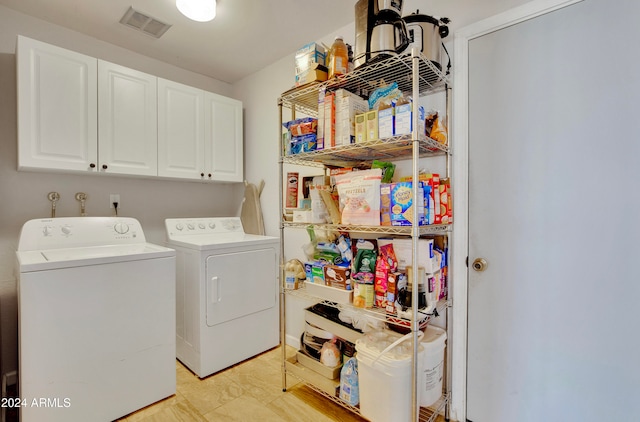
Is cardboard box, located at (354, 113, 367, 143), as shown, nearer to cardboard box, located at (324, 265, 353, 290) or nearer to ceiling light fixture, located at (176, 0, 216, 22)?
cardboard box, located at (324, 265, 353, 290)

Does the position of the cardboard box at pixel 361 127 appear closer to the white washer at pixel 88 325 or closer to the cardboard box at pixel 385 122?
the cardboard box at pixel 385 122

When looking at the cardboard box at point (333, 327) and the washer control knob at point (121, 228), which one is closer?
the cardboard box at point (333, 327)

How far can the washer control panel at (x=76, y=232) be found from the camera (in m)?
1.76

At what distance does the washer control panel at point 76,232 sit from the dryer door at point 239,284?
0.66m

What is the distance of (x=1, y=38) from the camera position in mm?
1878

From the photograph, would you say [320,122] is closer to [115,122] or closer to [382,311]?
[382,311]

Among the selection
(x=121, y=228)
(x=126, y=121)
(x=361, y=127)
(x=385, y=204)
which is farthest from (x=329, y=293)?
(x=126, y=121)

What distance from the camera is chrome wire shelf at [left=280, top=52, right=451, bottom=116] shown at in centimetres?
137

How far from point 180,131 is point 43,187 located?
1.00 meters

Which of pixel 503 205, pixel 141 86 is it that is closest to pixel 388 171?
pixel 503 205

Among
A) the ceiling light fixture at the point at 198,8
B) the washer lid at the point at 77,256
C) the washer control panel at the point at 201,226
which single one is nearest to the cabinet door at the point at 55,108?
the washer lid at the point at 77,256

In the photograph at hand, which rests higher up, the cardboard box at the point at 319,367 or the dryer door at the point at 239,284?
the dryer door at the point at 239,284

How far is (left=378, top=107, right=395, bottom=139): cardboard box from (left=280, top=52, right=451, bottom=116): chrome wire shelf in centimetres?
21

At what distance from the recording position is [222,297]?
6.73 feet
